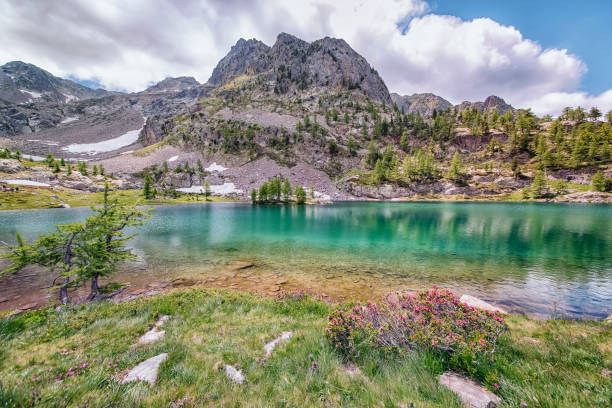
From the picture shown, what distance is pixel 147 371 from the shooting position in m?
5.05

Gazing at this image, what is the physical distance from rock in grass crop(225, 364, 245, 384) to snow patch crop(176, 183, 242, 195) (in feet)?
544

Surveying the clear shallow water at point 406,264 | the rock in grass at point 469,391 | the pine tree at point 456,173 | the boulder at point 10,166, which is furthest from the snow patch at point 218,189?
the rock in grass at point 469,391

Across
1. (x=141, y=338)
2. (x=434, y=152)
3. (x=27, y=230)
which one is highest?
(x=434, y=152)

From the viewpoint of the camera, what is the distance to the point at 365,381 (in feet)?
15.2

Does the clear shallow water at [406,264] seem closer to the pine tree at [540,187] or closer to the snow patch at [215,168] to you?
the pine tree at [540,187]

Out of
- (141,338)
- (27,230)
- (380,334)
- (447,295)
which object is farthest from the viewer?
(27,230)

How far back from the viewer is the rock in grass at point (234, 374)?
195 inches

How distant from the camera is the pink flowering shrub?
5.38 metres

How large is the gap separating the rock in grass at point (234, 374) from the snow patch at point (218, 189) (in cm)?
16568

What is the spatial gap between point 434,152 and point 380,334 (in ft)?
671

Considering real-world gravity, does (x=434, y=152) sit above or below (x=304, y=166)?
above

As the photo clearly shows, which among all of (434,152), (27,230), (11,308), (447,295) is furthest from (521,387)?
(434,152)

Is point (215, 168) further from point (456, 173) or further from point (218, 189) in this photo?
point (456, 173)

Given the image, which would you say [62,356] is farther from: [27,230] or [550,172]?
[550,172]
